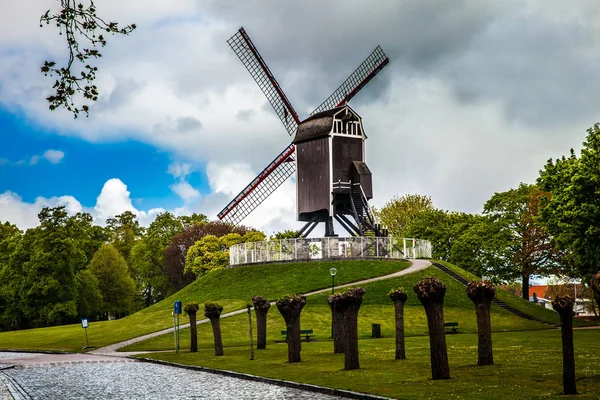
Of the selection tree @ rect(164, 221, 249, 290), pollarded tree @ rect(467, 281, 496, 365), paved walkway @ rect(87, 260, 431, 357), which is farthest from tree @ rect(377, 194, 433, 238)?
pollarded tree @ rect(467, 281, 496, 365)

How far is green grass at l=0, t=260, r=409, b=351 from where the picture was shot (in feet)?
200

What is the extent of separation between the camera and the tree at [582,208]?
4475 centimetres

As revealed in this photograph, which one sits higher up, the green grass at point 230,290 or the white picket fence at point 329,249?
the white picket fence at point 329,249

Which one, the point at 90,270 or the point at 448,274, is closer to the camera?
the point at 448,274

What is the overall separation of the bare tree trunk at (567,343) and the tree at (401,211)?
9642 cm

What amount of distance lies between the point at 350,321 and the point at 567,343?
37.6ft

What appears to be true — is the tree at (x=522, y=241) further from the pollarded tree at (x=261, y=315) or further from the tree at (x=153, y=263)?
the tree at (x=153, y=263)

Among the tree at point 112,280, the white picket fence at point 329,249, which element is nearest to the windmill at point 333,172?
the white picket fence at point 329,249

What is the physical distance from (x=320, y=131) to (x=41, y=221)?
39589 millimetres

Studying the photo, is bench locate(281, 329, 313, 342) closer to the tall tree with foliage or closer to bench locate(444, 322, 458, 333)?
bench locate(444, 322, 458, 333)

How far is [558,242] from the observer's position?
49.2 meters

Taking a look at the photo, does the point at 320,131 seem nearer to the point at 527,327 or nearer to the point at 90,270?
the point at 527,327

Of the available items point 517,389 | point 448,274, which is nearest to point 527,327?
point 448,274

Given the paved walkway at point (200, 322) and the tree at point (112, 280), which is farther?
the tree at point (112, 280)
